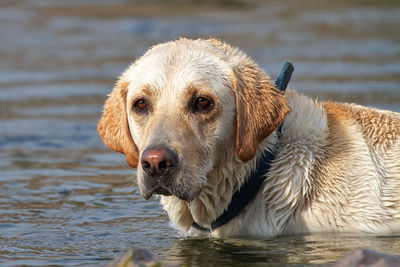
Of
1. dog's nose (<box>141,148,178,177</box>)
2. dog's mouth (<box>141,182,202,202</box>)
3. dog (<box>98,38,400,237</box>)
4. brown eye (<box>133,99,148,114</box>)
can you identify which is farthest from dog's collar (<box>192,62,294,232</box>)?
brown eye (<box>133,99,148,114</box>)

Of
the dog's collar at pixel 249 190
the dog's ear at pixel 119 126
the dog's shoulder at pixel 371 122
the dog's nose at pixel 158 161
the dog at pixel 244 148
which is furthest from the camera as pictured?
the dog's shoulder at pixel 371 122

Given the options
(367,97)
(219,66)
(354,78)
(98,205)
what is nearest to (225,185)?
(219,66)

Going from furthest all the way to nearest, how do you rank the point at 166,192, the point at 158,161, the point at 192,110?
the point at 192,110
the point at 166,192
the point at 158,161

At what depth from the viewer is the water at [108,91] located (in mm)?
6160

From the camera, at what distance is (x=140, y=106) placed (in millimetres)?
5883

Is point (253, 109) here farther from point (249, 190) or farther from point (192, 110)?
point (249, 190)

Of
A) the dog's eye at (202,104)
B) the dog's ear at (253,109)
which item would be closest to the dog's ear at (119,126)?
the dog's eye at (202,104)

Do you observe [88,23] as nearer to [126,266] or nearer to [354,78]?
[354,78]

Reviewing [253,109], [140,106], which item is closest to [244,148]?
[253,109]

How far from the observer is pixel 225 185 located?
19.5 ft

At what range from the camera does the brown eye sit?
5.85m

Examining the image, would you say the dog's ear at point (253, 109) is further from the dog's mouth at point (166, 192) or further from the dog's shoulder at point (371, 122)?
the dog's shoulder at point (371, 122)

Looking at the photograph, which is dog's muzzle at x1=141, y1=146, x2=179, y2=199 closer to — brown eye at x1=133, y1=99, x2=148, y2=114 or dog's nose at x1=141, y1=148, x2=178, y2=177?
dog's nose at x1=141, y1=148, x2=178, y2=177

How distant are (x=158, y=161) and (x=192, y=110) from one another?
1.88 ft
